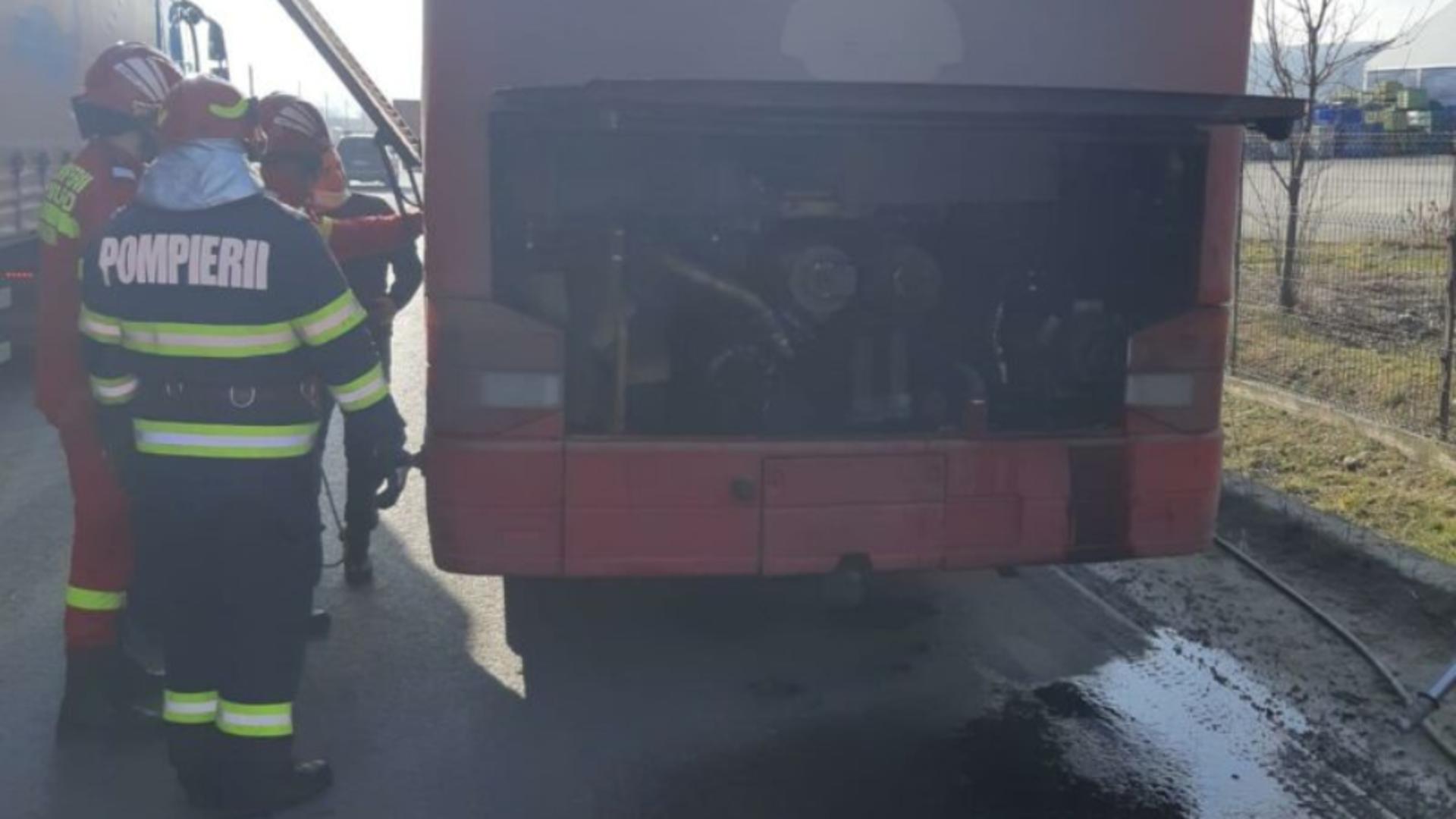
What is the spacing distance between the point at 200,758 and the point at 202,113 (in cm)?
179

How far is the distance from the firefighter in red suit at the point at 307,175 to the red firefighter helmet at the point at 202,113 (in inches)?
46.9

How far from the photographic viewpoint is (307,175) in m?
5.65

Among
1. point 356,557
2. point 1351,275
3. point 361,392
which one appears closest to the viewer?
point 361,392

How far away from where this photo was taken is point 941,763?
480 centimetres

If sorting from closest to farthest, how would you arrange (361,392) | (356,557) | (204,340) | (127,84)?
1. (204,340)
2. (361,392)
3. (127,84)
4. (356,557)

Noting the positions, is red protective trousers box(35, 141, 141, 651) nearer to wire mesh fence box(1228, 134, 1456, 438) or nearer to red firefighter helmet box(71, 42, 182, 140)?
red firefighter helmet box(71, 42, 182, 140)

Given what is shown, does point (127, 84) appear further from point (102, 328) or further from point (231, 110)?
point (102, 328)

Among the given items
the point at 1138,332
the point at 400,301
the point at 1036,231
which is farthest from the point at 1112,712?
the point at 400,301

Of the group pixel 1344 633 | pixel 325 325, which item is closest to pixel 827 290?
pixel 325 325

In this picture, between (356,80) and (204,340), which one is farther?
(356,80)

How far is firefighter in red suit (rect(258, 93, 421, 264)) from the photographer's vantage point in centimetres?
561

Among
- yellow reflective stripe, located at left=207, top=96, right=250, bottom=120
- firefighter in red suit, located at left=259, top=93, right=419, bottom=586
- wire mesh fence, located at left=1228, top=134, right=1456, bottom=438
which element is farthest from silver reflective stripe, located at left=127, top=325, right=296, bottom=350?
wire mesh fence, located at left=1228, top=134, right=1456, bottom=438

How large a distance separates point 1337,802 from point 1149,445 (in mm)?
1239

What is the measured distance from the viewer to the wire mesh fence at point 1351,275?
31.3ft
